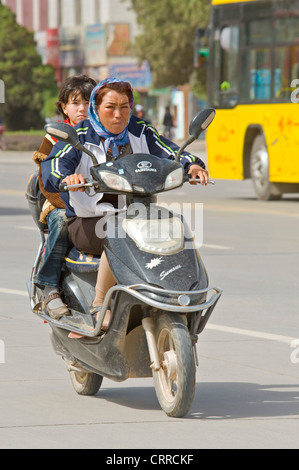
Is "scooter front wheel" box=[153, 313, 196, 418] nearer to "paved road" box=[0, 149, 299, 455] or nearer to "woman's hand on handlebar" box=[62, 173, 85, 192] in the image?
"paved road" box=[0, 149, 299, 455]

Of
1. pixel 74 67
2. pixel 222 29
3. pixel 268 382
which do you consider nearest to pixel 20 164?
pixel 222 29

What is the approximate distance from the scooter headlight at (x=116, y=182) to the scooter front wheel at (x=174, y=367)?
23.1 inches

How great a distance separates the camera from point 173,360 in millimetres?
5559

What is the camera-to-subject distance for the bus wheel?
819 inches

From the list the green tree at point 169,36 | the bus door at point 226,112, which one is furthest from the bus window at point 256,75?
the green tree at point 169,36

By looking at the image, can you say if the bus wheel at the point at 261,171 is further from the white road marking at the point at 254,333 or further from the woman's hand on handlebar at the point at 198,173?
the woman's hand on handlebar at the point at 198,173

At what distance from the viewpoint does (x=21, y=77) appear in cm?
5797

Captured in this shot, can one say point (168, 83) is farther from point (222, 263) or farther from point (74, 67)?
point (222, 263)

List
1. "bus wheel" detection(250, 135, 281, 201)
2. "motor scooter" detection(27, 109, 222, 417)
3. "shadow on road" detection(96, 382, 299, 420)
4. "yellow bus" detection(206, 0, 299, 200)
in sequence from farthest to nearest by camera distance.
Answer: "bus wheel" detection(250, 135, 281, 201) → "yellow bus" detection(206, 0, 299, 200) → "shadow on road" detection(96, 382, 299, 420) → "motor scooter" detection(27, 109, 222, 417)

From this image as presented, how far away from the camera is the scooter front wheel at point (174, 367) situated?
18.0ft

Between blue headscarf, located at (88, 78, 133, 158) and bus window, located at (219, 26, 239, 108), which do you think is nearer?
blue headscarf, located at (88, 78, 133, 158)

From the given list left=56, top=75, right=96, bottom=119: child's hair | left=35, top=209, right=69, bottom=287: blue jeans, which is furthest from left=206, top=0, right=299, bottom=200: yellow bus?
left=35, top=209, right=69, bottom=287: blue jeans

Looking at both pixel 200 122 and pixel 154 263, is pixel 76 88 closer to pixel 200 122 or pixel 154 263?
pixel 200 122

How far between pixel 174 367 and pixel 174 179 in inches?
33.4
